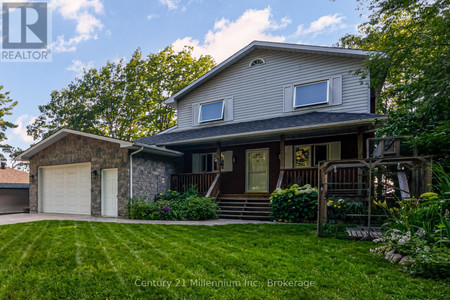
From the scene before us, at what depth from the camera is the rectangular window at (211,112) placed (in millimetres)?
12250

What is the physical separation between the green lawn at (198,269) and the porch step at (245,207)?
3.71 m

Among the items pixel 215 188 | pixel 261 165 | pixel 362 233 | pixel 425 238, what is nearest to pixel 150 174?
pixel 215 188

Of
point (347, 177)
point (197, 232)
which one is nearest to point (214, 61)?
point (347, 177)

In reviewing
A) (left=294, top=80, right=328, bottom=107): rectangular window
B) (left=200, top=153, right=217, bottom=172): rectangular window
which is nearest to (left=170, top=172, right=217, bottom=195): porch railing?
(left=200, top=153, right=217, bottom=172): rectangular window

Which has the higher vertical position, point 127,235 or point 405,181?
point 405,181

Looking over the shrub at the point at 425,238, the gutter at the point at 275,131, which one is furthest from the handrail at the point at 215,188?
the shrub at the point at 425,238

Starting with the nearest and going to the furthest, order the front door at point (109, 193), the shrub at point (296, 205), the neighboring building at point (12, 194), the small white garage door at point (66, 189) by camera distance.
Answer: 1. the shrub at point (296, 205)
2. the front door at point (109, 193)
3. the small white garage door at point (66, 189)
4. the neighboring building at point (12, 194)

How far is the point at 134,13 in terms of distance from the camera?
1322 centimetres

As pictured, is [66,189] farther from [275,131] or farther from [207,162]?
[275,131]

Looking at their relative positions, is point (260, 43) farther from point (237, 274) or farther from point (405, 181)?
point (237, 274)

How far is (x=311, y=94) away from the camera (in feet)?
34.0

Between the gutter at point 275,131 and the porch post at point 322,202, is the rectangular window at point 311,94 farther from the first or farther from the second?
the porch post at point 322,202

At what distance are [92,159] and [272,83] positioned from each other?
7.53 metres

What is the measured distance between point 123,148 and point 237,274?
7.53 metres
